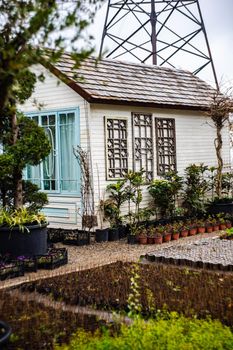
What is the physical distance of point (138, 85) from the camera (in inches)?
611

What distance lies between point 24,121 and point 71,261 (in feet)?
9.32

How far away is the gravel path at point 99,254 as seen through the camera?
9578 millimetres

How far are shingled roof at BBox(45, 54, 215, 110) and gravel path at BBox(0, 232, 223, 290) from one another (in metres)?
3.29

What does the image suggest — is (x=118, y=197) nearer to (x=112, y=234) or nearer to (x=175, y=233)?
(x=112, y=234)

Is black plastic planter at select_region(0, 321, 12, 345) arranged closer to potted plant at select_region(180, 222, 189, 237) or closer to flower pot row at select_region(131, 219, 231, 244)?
flower pot row at select_region(131, 219, 231, 244)

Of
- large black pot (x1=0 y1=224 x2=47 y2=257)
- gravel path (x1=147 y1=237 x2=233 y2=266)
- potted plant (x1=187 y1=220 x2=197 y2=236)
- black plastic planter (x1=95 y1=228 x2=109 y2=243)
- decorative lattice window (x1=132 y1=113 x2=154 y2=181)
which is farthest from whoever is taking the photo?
decorative lattice window (x1=132 y1=113 x2=154 y2=181)

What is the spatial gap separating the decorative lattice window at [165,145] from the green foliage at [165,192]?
0.44 meters

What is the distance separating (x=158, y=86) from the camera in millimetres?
16344

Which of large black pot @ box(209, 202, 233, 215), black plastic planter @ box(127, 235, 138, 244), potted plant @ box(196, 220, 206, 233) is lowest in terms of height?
black plastic planter @ box(127, 235, 138, 244)

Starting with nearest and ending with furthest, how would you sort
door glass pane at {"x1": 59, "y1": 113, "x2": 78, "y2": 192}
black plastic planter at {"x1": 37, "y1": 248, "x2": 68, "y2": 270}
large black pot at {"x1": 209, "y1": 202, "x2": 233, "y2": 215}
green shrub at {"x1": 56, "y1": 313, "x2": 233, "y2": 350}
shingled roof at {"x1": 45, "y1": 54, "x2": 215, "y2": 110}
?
1. green shrub at {"x1": 56, "y1": 313, "x2": 233, "y2": 350}
2. black plastic planter at {"x1": 37, "y1": 248, "x2": 68, "y2": 270}
3. shingled roof at {"x1": 45, "y1": 54, "x2": 215, "y2": 110}
4. door glass pane at {"x1": 59, "y1": 113, "x2": 78, "y2": 192}
5. large black pot at {"x1": 209, "y1": 202, "x2": 233, "y2": 215}

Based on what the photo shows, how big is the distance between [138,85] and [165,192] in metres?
3.00

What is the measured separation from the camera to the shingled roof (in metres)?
13.5

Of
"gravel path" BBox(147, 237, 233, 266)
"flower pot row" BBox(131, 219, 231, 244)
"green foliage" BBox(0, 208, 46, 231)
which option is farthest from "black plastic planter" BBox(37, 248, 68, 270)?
"flower pot row" BBox(131, 219, 231, 244)

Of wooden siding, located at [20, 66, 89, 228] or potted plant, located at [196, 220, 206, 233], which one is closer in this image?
wooden siding, located at [20, 66, 89, 228]
